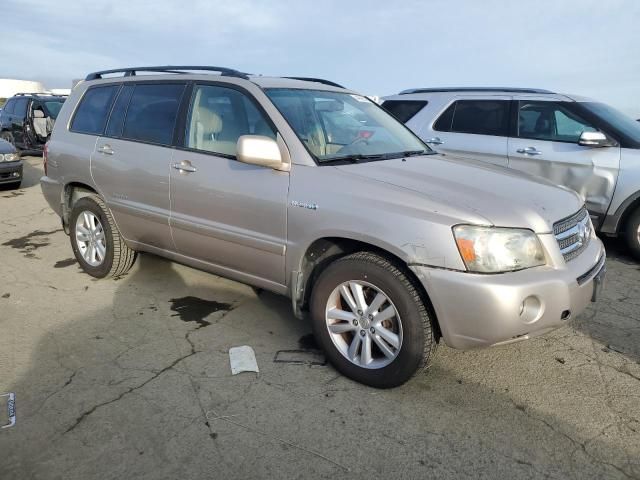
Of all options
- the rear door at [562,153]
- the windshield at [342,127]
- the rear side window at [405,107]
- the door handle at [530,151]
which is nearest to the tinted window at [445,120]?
the rear side window at [405,107]

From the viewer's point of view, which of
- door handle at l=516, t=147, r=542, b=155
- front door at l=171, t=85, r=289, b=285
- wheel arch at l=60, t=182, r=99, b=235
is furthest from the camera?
door handle at l=516, t=147, r=542, b=155

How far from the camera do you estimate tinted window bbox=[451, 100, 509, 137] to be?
239 inches

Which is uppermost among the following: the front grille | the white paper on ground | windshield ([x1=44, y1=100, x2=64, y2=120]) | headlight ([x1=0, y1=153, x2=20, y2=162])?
windshield ([x1=44, y1=100, x2=64, y2=120])

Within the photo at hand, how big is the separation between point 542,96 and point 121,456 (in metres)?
5.75

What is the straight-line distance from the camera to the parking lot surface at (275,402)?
2.30 meters

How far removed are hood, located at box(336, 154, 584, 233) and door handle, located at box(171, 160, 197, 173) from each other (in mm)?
1176

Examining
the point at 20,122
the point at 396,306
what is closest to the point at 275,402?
the point at 396,306

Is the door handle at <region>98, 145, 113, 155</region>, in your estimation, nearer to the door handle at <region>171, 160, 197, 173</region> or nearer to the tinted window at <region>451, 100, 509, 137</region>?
the door handle at <region>171, 160, 197, 173</region>

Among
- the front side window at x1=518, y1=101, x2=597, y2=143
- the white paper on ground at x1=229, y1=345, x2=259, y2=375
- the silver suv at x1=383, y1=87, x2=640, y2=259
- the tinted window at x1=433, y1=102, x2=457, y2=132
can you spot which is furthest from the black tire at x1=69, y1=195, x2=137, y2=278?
the front side window at x1=518, y1=101, x2=597, y2=143

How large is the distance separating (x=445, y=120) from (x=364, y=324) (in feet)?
14.3

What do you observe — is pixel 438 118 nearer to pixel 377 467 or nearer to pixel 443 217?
pixel 443 217

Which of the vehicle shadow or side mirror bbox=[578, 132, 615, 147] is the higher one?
side mirror bbox=[578, 132, 615, 147]

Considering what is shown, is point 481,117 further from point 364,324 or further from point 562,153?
point 364,324

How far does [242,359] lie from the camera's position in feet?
10.5
